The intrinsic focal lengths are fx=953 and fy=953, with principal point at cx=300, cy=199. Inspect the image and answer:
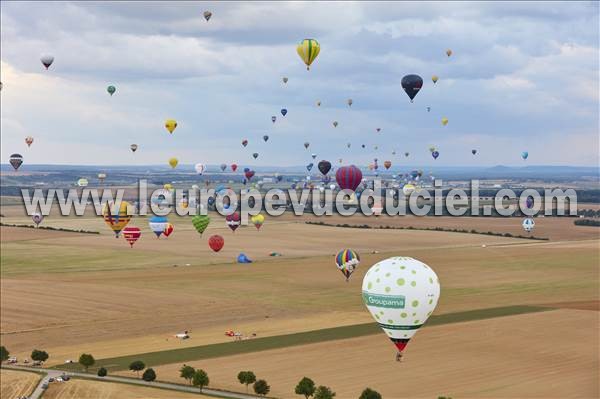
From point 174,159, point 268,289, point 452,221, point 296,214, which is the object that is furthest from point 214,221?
point 268,289

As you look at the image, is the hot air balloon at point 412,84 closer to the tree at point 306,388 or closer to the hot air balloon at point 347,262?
the hot air balloon at point 347,262

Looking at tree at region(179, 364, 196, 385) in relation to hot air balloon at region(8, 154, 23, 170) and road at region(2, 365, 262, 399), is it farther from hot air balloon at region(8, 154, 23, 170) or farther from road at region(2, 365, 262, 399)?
hot air balloon at region(8, 154, 23, 170)

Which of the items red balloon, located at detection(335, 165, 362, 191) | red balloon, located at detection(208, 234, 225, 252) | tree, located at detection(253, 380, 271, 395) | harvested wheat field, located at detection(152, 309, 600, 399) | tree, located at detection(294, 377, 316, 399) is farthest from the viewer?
red balloon, located at detection(208, 234, 225, 252)

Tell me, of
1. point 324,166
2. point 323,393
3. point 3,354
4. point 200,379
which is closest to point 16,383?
point 3,354

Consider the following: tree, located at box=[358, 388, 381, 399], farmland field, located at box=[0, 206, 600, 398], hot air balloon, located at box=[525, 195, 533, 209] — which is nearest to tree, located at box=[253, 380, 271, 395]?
farmland field, located at box=[0, 206, 600, 398]

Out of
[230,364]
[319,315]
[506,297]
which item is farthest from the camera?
[506,297]

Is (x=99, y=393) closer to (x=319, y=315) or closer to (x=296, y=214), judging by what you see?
(x=319, y=315)
